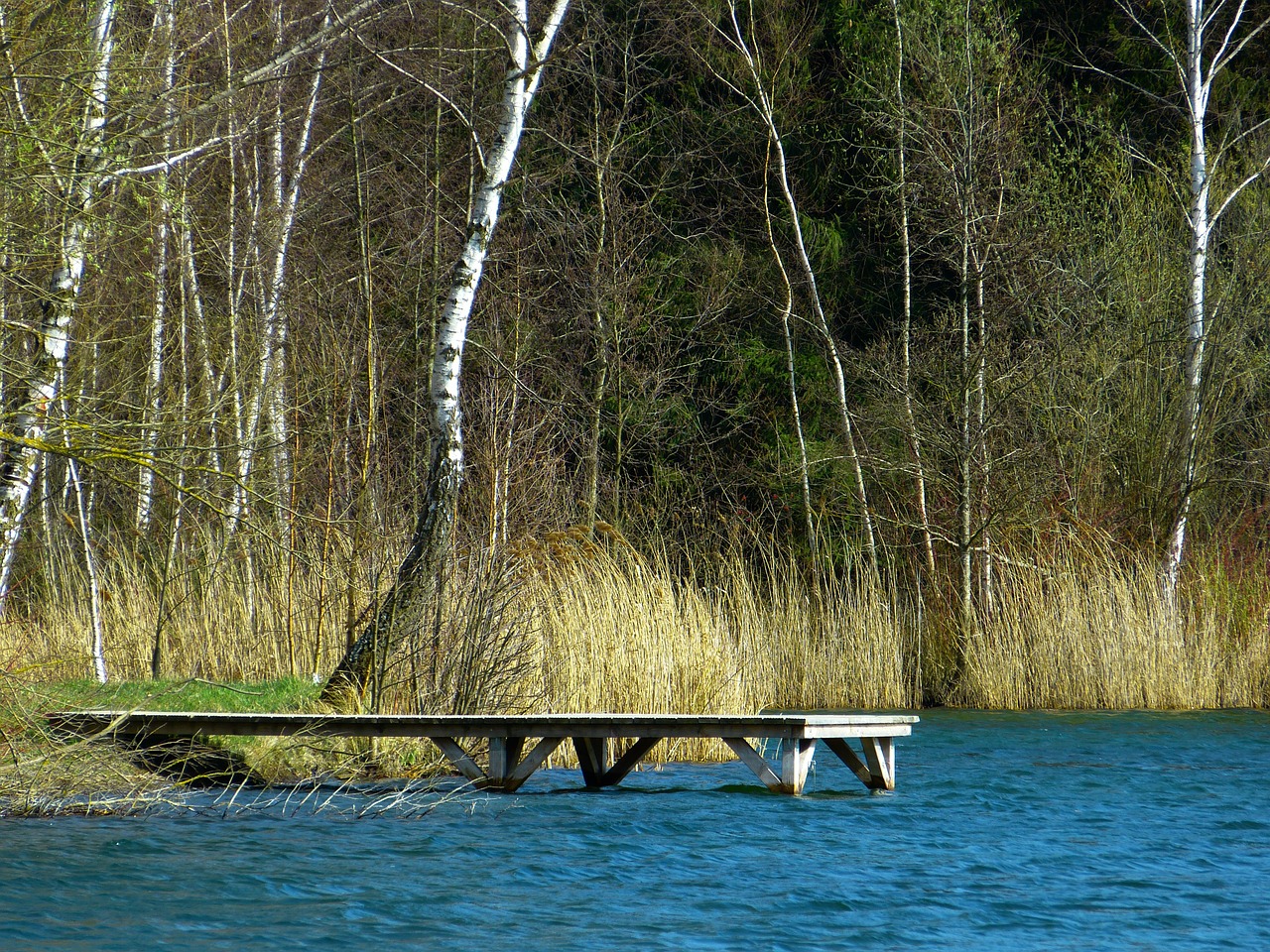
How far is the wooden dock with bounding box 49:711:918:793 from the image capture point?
816 centimetres

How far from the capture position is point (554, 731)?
849 centimetres

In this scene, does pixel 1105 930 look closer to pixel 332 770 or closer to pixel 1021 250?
pixel 332 770

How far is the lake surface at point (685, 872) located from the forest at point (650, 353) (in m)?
1.66

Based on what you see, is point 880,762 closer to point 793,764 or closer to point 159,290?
point 793,764

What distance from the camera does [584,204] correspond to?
64.6 feet

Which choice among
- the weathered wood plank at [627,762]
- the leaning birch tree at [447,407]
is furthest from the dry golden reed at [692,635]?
the weathered wood plank at [627,762]

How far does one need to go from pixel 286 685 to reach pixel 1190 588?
829cm

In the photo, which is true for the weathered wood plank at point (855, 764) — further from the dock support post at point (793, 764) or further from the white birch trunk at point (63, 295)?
the white birch trunk at point (63, 295)

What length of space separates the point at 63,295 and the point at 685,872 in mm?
4427

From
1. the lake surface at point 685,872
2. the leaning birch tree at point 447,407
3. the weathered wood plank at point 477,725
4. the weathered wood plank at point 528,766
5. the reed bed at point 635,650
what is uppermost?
the leaning birch tree at point 447,407

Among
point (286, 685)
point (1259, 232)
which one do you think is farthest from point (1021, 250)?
point (286, 685)

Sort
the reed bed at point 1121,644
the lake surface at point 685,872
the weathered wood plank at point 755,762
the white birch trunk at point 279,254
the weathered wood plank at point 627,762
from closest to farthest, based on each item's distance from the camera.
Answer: the lake surface at point 685,872 → the weathered wood plank at point 755,762 → the weathered wood plank at point 627,762 → the reed bed at point 1121,644 → the white birch trunk at point 279,254

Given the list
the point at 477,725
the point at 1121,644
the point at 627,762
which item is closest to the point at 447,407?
the point at 477,725

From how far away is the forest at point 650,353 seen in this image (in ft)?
32.0
